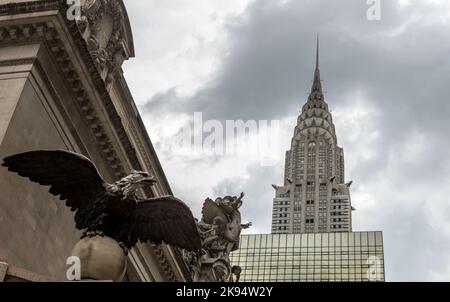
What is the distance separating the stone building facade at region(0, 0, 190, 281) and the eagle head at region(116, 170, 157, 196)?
973 cm

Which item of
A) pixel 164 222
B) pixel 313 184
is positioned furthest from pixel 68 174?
pixel 313 184

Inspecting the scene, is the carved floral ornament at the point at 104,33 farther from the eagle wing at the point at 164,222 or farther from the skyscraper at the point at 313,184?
the skyscraper at the point at 313,184

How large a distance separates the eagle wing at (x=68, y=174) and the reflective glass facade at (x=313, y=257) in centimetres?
10229

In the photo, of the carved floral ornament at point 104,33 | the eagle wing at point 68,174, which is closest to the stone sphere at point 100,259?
the eagle wing at point 68,174

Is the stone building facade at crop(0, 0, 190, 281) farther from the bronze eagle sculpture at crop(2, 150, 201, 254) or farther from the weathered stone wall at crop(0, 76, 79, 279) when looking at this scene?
the bronze eagle sculpture at crop(2, 150, 201, 254)

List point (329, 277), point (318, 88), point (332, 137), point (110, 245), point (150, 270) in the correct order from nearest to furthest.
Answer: point (110, 245) < point (150, 270) < point (329, 277) < point (332, 137) < point (318, 88)

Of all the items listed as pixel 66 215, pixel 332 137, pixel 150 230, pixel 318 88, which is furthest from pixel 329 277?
pixel 150 230

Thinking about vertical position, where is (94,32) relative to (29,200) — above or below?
above

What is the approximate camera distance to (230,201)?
32.3 meters

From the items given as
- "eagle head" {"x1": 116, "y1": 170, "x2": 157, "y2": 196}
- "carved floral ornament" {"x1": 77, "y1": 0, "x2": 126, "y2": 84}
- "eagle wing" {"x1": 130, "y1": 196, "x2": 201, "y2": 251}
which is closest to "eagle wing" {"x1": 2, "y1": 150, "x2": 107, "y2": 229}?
"eagle head" {"x1": 116, "y1": 170, "x2": 157, "y2": 196}

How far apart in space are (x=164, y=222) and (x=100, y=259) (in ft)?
5.75

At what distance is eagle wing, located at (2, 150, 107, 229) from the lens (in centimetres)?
895
